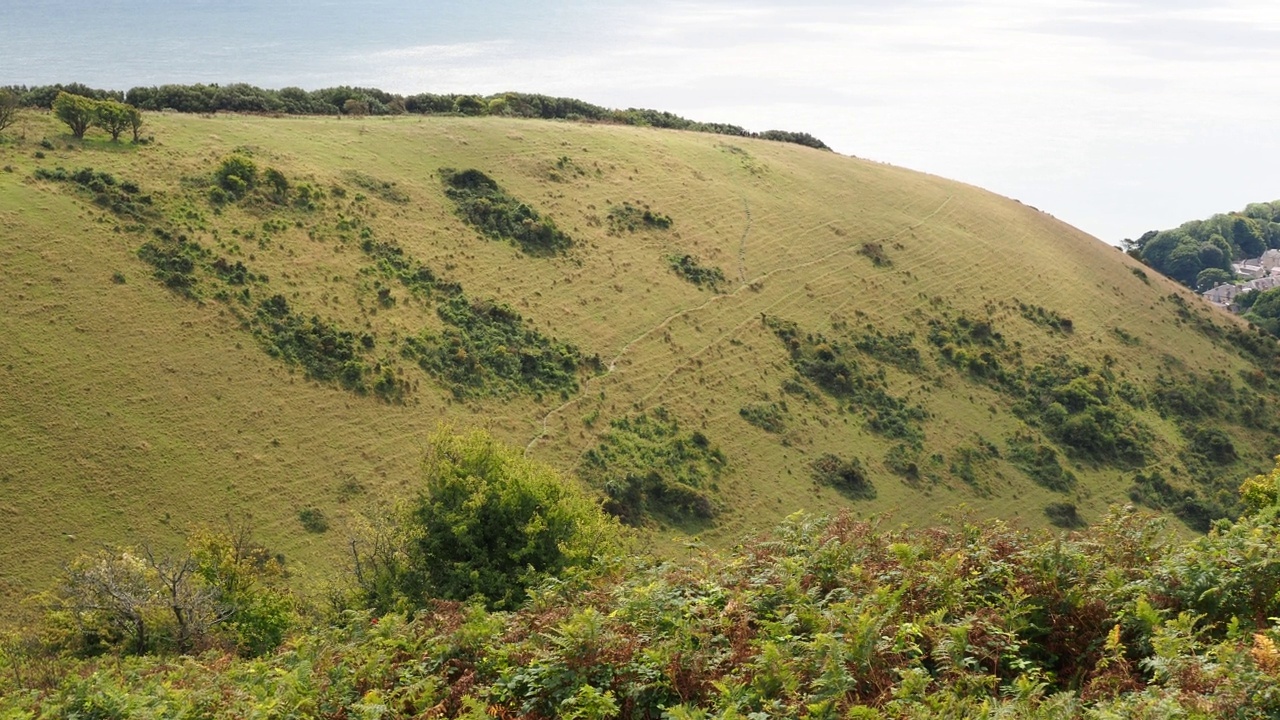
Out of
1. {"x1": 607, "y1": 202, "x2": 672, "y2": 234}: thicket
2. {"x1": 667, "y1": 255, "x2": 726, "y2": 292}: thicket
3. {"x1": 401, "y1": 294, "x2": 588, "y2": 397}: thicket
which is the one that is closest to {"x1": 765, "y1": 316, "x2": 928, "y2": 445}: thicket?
{"x1": 667, "y1": 255, "x2": 726, "y2": 292}: thicket

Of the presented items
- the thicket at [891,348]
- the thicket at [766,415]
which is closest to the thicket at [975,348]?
the thicket at [891,348]

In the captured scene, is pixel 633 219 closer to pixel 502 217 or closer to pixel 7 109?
pixel 502 217

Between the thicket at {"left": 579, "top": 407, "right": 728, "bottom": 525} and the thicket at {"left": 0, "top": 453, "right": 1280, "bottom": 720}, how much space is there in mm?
28680

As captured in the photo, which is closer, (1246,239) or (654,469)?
(654,469)

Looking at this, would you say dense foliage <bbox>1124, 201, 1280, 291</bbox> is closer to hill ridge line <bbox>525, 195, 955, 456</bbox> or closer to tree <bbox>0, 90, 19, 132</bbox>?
hill ridge line <bbox>525, 195, 955, 456</bbox>

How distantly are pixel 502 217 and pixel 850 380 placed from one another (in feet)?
84.4

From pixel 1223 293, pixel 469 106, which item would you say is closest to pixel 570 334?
pixel 469 106

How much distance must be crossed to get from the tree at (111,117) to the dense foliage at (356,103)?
5.16 m

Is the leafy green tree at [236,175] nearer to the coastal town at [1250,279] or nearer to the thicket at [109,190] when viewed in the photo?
the thicket at [109,190]

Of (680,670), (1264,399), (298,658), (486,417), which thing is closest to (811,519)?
(680,670)

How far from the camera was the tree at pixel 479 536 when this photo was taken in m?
24.6

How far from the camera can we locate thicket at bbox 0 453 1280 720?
9.80 m

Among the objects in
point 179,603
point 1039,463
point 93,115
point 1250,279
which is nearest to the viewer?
point 179,603

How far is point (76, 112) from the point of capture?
53.8 meters
